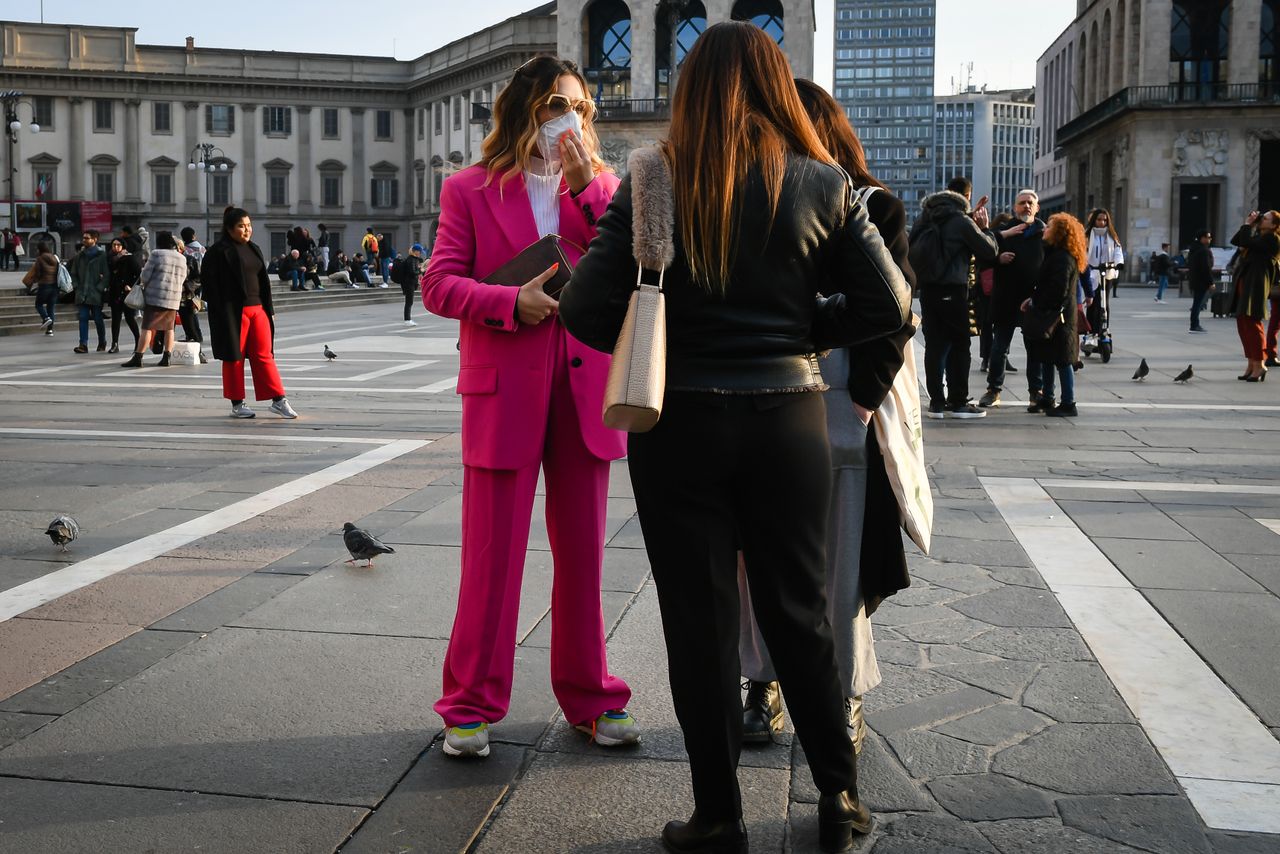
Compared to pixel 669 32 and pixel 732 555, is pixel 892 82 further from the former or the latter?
pixel 732 555

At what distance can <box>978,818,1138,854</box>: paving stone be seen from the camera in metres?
2.86

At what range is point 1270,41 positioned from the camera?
185ft

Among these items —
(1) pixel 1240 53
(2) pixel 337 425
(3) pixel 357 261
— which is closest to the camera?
(2) pixel 337 425

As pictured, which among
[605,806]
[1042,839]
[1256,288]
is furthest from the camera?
[1256,288]

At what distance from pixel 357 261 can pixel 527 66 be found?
42516mm

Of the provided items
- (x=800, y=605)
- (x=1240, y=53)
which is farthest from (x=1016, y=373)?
(x=1240, y=53)

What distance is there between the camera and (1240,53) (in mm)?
54625

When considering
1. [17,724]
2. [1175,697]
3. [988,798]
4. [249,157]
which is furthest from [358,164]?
[988,798]

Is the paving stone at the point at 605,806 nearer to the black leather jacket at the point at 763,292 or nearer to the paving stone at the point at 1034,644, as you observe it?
the black leather jacket at the point at 763,292

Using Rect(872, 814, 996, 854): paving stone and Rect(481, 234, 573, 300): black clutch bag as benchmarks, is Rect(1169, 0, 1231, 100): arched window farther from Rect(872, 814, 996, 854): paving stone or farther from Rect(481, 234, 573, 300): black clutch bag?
Rect(872, 814, 996, 854): paving stone

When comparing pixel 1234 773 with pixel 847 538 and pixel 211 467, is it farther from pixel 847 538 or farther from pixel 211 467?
pixel 211 467

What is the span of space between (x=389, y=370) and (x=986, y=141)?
168 m

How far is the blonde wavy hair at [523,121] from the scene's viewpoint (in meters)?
3.27

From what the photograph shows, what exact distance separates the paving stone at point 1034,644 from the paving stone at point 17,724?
9.19ft
